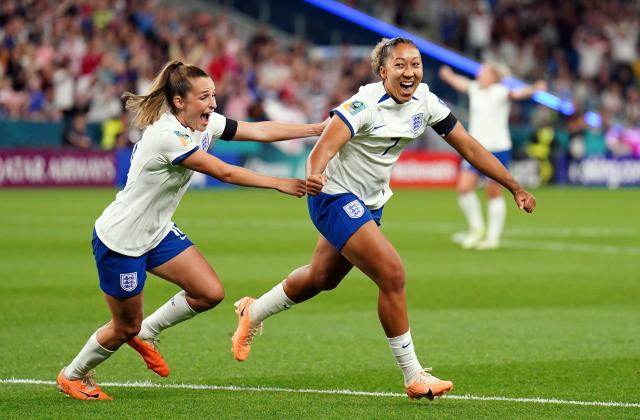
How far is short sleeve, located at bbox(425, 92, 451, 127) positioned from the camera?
26.5 ft

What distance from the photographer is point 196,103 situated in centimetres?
755

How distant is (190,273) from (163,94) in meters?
1.13

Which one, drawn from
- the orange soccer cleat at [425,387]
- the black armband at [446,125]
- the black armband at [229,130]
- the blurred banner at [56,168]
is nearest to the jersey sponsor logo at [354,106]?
the black armband at [446,125]

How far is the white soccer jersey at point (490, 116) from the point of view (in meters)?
18.3

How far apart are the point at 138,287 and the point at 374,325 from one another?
3.92 meters

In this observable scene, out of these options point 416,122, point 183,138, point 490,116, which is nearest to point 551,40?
point 490,116

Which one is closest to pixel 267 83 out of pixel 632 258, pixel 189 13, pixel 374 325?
pixel 189 13

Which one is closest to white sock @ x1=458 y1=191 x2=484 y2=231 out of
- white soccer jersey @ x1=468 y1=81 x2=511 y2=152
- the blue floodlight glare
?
white soccer jersey @ x1=468 y1=81 x2=511 y2=152

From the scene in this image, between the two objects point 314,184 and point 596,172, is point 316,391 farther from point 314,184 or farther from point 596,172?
point 596,172

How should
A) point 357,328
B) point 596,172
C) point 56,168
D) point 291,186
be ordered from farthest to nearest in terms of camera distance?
1. point 596,172
2. point 56,168
3. point 357,328
4. point 291,186

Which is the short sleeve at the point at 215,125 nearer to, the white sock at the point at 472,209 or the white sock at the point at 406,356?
the white sock at the point at 406,356

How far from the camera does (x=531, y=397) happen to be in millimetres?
7770

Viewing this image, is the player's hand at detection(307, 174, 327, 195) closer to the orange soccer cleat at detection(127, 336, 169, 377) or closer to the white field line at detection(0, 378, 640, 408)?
the white field line at detection(0, 378, 640, 408)

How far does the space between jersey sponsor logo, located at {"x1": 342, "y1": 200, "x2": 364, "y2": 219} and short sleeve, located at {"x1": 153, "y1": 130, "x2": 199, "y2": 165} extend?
1.11 meters
